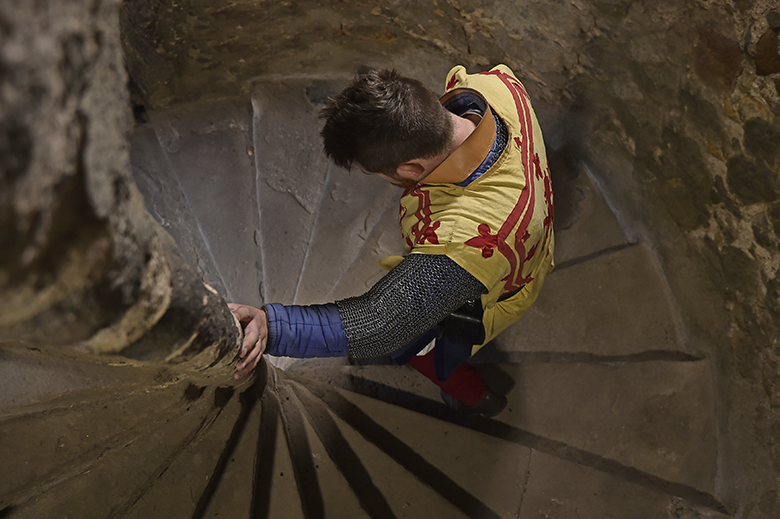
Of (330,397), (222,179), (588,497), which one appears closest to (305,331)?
(330,397)

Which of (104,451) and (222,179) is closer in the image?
(104,451)

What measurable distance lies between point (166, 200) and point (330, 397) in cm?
164

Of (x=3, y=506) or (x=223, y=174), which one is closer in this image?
(x=3, y=506)

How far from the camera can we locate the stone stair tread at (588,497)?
2.58 meters

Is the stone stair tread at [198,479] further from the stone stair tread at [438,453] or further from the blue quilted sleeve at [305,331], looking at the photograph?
the stone stair tread at [438,453]

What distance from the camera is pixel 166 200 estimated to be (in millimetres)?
3459

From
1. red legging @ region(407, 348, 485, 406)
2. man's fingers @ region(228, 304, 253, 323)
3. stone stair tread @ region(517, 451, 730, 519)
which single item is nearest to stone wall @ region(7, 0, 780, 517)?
stone stair tread @ region(517, 451, 730, 519)

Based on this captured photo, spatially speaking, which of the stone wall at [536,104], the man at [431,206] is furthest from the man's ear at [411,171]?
the stone wall at [536,104]

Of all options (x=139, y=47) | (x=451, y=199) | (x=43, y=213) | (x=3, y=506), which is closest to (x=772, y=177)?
(x=451, y=199)

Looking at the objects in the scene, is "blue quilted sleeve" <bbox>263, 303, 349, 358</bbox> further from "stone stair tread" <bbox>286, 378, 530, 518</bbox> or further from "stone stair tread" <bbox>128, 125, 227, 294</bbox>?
"stone stair tread" <bbox>128, 125, 227, 294</bbox>

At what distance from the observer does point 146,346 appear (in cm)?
118

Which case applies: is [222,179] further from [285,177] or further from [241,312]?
[241,312]

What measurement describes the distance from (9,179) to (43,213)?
0.08 m

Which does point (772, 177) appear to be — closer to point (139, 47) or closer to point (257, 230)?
point (257, 230)
